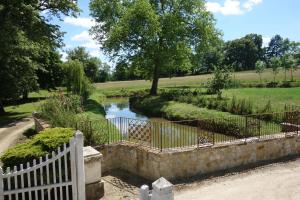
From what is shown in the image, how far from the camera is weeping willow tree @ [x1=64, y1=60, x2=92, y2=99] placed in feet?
120

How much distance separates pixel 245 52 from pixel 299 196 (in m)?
106

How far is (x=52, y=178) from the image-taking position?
933 centimetres

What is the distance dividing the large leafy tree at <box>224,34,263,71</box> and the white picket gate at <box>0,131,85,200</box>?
105 metres

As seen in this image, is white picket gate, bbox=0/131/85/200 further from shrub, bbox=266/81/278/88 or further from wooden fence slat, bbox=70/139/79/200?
shrub, bbox=266/81/278/88

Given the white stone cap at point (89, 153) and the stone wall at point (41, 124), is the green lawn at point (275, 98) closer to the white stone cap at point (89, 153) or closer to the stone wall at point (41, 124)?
the stone wall at point (41, 124)

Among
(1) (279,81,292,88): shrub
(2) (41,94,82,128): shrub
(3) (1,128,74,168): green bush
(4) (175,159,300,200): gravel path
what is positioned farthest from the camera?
(1) (279,81,292,88): shrub

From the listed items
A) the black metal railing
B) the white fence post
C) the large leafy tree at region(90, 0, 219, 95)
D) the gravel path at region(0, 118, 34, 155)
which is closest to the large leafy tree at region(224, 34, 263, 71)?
the large leafy tree at region(90, 0, 219, 95)

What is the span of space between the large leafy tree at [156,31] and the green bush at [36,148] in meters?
28.9

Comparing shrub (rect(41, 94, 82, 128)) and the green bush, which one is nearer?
the green bush

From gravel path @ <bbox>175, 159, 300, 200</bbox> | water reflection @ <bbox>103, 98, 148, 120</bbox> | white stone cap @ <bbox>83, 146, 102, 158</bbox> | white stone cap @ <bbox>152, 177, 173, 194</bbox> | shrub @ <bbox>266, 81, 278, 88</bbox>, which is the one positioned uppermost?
shrub @ <bbox>266, 81, 278, 88</bbox>

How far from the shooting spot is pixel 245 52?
11156cm

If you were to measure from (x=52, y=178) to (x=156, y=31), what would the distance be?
30.5 m

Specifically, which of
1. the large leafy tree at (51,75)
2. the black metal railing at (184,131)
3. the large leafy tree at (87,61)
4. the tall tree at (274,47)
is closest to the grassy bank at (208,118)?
the black metal railing at (184,131)

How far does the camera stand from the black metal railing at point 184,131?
42.2 feet
